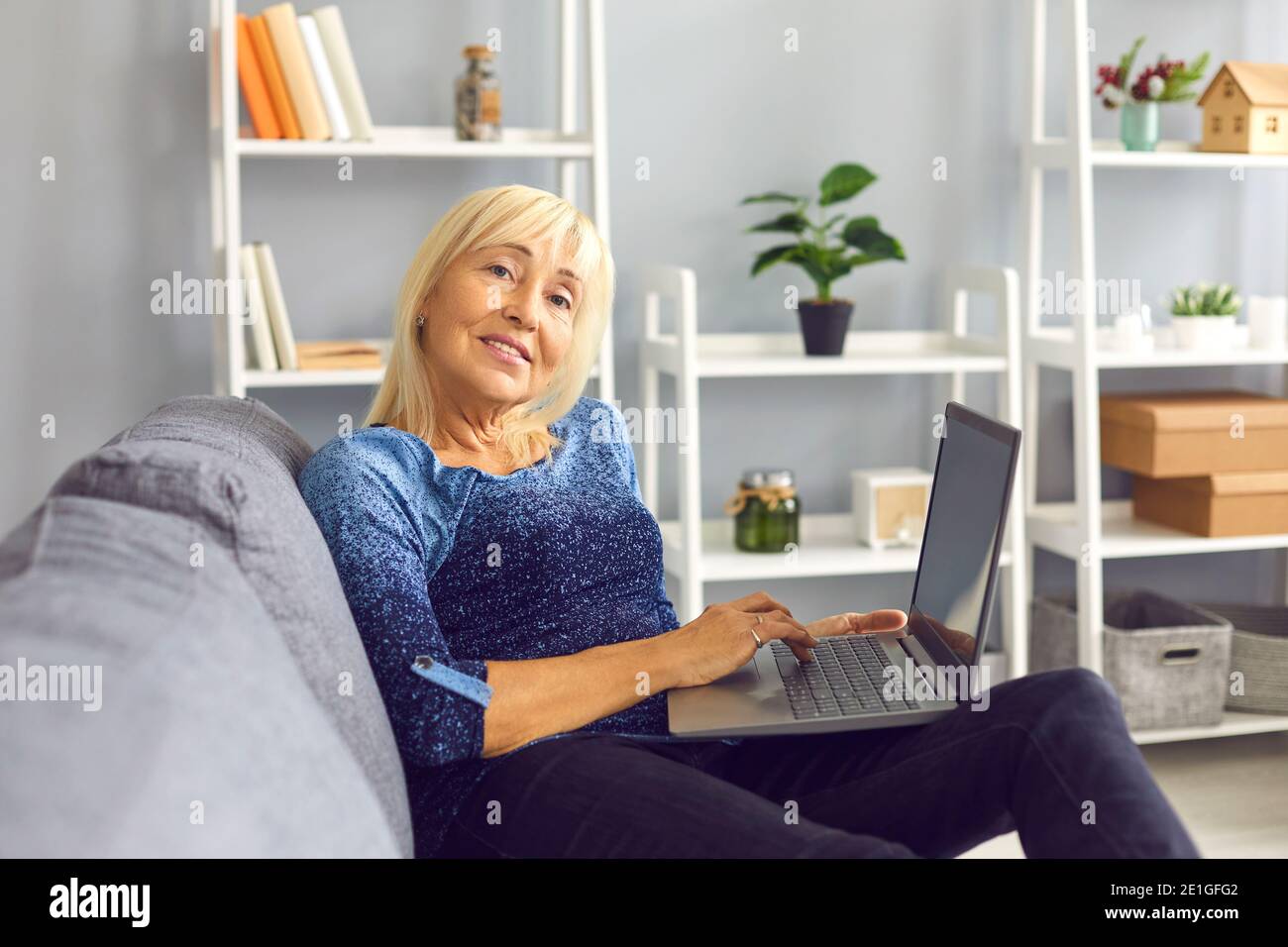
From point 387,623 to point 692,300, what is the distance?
4.50 ft

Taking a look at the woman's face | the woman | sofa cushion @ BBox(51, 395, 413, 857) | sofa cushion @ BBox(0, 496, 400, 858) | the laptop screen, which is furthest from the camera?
the woman's face

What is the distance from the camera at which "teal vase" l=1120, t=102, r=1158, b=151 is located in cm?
268

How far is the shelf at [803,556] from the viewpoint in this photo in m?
2.48

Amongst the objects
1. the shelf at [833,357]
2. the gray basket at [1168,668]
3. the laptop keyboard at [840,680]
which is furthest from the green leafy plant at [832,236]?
the laptop keyboard at [840,680]

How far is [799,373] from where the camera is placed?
8.38ft

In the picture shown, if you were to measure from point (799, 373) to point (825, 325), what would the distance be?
117mm

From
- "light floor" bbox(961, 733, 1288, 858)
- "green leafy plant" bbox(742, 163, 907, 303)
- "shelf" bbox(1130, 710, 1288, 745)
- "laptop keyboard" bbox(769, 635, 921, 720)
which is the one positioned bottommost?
"light floor" bbox(961, 733, 1288, 858)

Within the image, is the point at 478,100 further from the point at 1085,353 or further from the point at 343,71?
the point at 1085,353

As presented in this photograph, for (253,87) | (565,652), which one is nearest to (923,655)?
(565,652)

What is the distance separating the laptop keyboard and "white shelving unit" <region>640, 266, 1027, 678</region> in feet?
2.71

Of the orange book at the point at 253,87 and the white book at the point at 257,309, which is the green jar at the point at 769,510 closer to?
the white book at the point at 257,309

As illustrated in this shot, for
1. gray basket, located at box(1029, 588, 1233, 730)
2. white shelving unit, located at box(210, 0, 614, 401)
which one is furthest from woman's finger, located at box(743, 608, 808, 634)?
gray basket, located at box(1029, 588, 1233, 730)

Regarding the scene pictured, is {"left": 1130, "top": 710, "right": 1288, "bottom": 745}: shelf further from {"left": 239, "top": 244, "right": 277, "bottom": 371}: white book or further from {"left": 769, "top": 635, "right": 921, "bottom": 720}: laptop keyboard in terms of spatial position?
{"left": 239, "top": 244, "right": 277, "bottom": 371}: white book

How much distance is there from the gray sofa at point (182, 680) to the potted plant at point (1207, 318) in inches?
85.0
